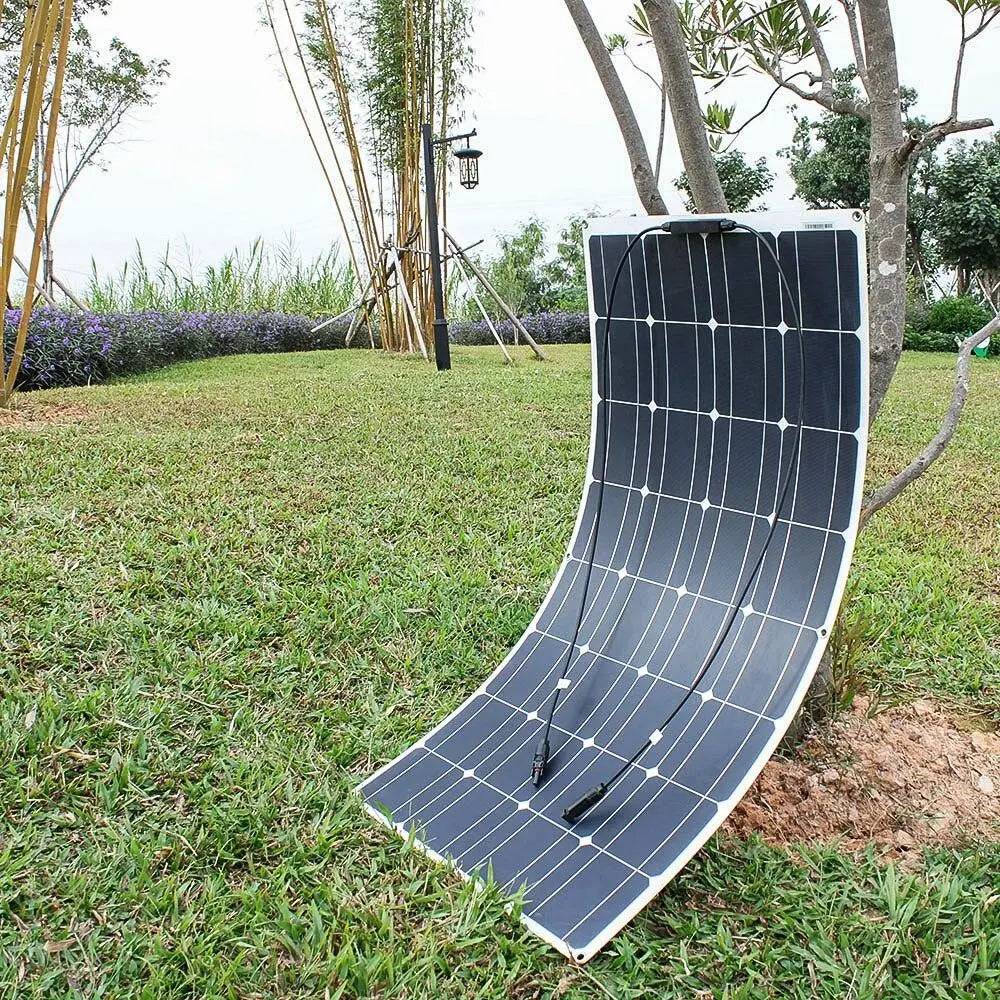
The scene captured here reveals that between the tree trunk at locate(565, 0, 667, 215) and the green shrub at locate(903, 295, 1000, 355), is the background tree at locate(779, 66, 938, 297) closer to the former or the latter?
the green shrub at locate(903, 295, 1000, 355)

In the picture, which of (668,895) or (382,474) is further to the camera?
(382,474)

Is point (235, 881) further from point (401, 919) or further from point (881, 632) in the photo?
point (881, 632)

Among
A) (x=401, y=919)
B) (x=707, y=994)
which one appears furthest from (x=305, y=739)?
(x=707, y=994)

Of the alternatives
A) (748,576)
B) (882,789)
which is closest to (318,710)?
(748,576)

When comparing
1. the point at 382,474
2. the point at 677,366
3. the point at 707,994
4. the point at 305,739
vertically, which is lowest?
the point at 707,994

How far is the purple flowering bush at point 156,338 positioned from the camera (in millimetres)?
6691

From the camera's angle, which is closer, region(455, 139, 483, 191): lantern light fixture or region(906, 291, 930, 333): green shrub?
region(455, 139, 483, 191): lantern light fixture

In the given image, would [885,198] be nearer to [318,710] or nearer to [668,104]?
[668,104]

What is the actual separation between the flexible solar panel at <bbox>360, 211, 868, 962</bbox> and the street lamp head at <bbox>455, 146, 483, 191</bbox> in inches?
220

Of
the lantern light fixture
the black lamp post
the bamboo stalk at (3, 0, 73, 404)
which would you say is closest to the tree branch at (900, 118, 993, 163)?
the bamboo stalk at (3, 0, 73, 404)

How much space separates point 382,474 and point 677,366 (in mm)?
2108

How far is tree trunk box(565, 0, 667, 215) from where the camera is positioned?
2074 millimetres

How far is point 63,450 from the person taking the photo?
3.99m

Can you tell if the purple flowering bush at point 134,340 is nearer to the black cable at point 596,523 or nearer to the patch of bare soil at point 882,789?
the black cable at point 596,523
